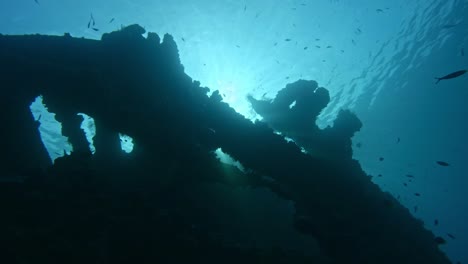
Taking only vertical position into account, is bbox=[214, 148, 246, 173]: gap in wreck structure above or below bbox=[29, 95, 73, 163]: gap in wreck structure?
below

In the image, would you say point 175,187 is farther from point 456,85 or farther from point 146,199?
point 456,85

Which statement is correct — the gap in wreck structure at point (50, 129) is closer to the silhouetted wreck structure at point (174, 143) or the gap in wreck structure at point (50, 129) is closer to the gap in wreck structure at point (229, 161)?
the gap in wreck structure at point (229, 161)

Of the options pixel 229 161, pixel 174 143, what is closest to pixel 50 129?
pixel 229 161

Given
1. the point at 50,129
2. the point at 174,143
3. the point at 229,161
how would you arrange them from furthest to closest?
the point at 50,129, the point at 229,161, the point at 174,143

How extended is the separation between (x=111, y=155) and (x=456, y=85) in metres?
37.2

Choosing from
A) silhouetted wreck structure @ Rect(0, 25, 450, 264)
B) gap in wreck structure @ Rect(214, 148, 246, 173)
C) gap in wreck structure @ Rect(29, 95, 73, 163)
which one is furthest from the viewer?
gap in wreck structure @ Rect(29, 95, 73, 163)

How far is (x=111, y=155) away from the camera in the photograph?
11.6m

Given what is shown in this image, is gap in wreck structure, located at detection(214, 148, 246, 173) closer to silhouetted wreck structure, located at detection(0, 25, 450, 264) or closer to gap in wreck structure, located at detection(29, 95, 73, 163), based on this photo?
silhouetted wreck structure, located at detection(0, 25, 450, 264)

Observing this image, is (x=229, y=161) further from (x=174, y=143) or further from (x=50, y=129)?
(x=50, y=129)

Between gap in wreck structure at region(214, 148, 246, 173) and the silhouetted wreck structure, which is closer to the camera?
the silhouetted wreck structure

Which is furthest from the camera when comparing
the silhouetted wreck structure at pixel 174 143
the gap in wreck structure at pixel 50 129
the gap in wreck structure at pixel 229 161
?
the gap in wreck structure at pixel 50 129

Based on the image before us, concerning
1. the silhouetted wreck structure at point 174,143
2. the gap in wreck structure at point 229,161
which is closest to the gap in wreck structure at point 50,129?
the gap in wreck structure at point 229,161

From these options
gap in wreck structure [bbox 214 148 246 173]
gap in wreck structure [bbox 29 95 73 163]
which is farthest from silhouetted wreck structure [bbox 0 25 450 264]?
gap in wreck structure [bbox 29 95 73 163]

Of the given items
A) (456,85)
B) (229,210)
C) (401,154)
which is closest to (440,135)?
(401,154)
